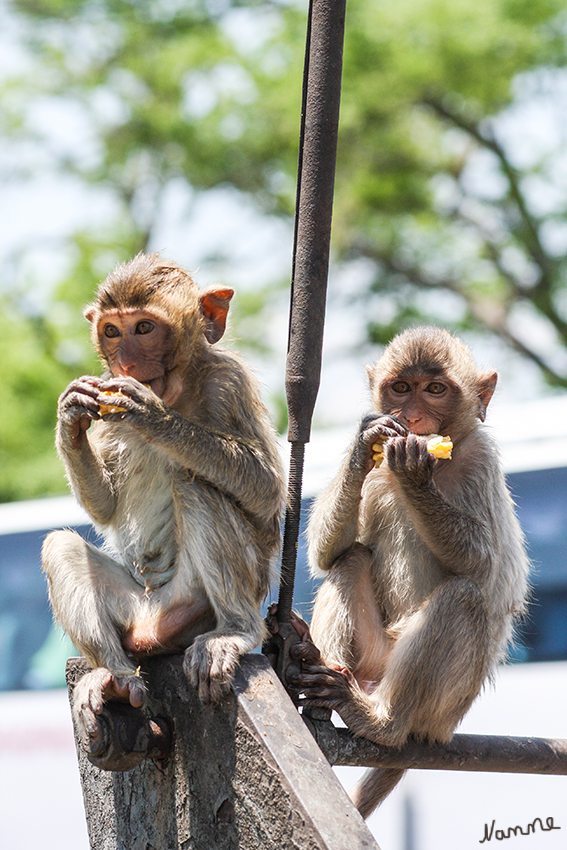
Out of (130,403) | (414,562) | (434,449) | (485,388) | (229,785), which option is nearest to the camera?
(229,785)

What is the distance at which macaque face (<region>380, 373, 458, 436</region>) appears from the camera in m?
3.50

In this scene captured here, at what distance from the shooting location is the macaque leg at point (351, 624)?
342 centimetres

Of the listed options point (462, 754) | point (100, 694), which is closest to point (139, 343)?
point (100, 694)

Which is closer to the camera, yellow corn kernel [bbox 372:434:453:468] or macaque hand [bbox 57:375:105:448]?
macaque hand [bbox 57:375:105:448]

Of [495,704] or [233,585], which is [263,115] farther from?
[233,585]

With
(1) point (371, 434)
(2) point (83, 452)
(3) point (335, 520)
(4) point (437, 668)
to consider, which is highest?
(1) point (371, 434)

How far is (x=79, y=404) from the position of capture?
301cm

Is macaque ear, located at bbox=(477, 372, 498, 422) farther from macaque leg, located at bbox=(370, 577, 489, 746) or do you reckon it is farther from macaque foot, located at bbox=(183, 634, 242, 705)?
macaque foot, located at bbox=(183, 634, 242, 705)

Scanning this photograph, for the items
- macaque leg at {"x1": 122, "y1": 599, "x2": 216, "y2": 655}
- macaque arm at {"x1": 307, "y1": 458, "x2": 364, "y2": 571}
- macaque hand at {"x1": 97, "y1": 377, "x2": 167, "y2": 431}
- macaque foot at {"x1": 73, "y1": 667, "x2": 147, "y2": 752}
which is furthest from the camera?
macaque arm at {"x1": 307, "y1": 458, "x2": 364, "y2": 571}

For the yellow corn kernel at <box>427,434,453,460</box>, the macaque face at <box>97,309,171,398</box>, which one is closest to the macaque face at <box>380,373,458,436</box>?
the yellow corn kernel at <box>427,434,453,460</box>

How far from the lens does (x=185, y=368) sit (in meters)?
3.39

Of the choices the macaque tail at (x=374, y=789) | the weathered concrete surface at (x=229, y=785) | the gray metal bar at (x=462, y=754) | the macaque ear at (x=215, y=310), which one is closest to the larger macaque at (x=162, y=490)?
the macaque ear at (x=215, y=310)

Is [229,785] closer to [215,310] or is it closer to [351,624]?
[351,624]

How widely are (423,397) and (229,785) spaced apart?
1.57 meters
